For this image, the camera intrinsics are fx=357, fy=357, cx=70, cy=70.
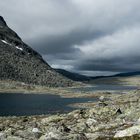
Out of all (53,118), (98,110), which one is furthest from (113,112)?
(53,118)

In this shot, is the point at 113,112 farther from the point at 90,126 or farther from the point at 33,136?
the point at 33,136

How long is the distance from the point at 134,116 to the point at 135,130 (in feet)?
91.5

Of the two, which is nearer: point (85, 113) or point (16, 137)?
point (16, 137)

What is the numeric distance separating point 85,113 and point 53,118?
7476mm

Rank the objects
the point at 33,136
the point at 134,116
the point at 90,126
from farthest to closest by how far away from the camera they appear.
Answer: the point at 134,116 → the point at 90,126 → the point at 33,136

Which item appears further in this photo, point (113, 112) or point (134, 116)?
point (113, 112)

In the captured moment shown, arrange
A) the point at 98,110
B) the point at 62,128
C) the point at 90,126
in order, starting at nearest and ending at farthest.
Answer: the point at 62,128 < the point at 90,126 < the point at 98,110

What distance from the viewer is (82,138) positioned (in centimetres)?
3575

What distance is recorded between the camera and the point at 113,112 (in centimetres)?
7194

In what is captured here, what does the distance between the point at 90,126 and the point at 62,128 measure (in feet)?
30.9

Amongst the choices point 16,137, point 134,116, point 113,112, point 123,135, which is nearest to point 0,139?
point 16,137

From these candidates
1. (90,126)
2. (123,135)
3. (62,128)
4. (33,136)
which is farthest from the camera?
(90,126)

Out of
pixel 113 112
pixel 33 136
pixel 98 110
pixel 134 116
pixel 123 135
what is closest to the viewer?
pixel 123 135

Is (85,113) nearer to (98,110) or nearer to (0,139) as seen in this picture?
(98,110)
